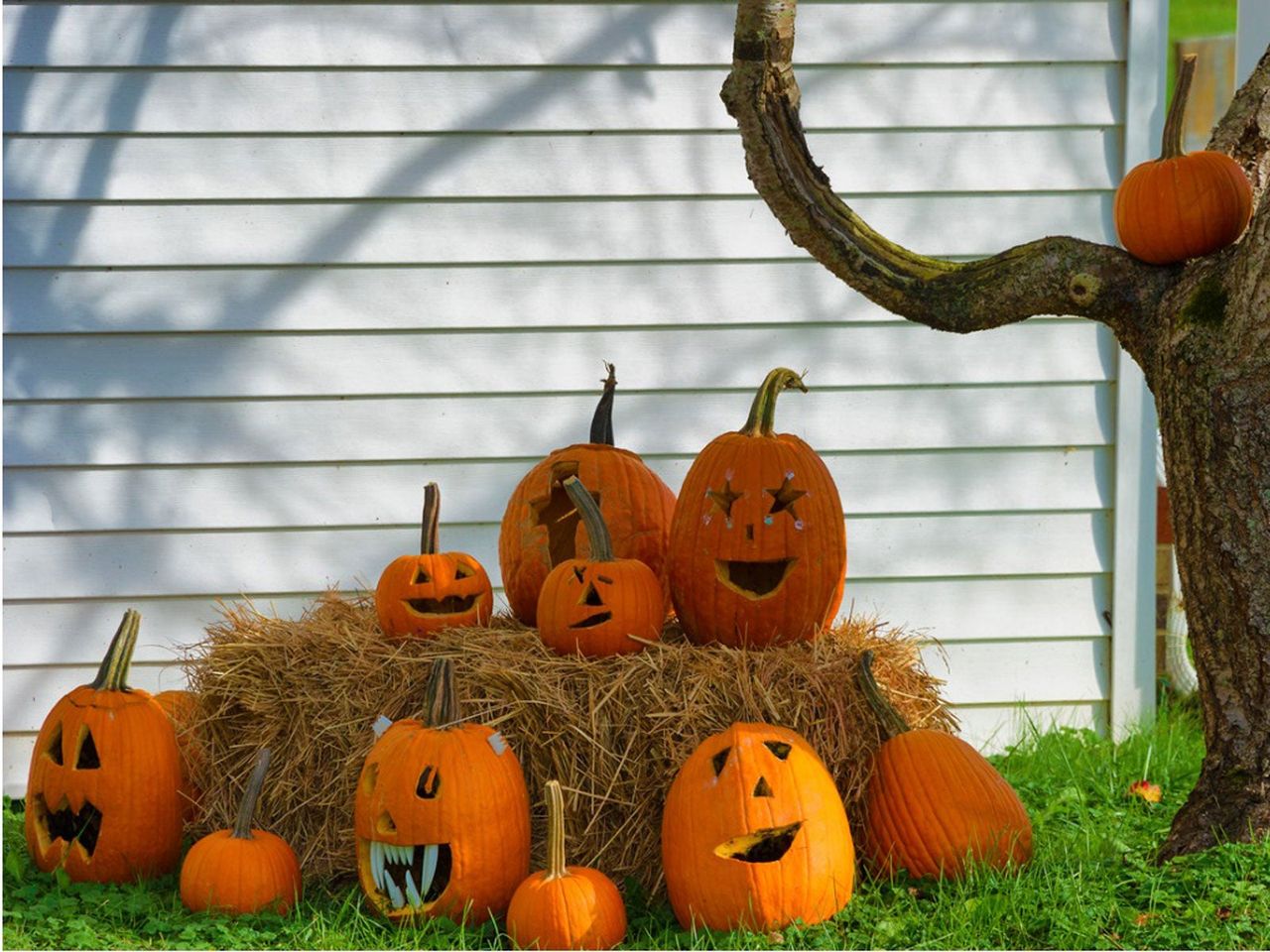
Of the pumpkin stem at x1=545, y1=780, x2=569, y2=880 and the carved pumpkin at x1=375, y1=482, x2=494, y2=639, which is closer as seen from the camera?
the pumpkin stem at x1=545, y1=780, x2=569, y2=880

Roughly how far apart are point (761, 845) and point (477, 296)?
1980 millimetres

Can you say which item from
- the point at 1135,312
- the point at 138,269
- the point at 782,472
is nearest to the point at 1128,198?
the point at 1135,312

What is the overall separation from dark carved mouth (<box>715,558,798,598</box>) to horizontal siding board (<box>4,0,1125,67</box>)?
1.70m

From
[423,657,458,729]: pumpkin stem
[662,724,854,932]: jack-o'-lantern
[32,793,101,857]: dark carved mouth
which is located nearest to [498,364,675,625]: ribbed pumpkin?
[423,657,458,729]: pumpkin stem

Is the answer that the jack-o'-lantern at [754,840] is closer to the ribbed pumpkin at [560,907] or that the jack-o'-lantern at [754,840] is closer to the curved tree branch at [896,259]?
the ribbed pumpkin at [560,907]

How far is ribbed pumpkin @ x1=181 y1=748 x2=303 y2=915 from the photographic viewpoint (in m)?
2.75

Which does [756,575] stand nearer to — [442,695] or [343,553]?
[442,695]

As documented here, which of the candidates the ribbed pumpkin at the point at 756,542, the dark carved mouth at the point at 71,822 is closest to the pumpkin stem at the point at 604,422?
the ribbed pumpkin at the point at 756,542

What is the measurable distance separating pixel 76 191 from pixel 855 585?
2566 mm

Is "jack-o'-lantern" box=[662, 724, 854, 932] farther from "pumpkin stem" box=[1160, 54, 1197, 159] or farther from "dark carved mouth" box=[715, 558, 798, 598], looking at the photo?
"pumpkin stem" box=[1160, 54, 1197, 159]

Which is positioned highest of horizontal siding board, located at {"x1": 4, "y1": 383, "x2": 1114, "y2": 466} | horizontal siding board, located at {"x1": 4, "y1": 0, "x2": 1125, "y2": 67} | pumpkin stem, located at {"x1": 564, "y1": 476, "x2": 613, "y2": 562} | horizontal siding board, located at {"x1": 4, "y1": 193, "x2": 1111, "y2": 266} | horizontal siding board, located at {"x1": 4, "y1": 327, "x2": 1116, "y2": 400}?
horizontal siding board, located at {"x1": 4, "y1": 0, "x2": 1125, "y2": 67}

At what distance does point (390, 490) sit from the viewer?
4.04 m

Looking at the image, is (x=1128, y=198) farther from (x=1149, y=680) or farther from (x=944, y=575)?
(x=1149, y=680)

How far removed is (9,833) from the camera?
138 inches
